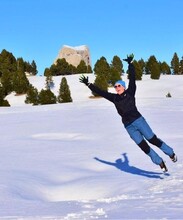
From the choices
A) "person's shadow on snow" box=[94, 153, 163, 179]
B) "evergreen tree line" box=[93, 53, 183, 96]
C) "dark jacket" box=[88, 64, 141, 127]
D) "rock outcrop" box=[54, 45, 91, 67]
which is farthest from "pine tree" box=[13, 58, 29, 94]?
"dark jacket" box=[88, 64, 141, 127]

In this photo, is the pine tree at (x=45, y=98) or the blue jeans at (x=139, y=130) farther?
the pine tree at (x=45, y=98)

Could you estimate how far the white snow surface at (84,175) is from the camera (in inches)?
200

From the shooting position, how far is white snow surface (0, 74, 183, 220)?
5090 mm

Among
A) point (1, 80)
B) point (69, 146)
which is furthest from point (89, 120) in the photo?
point (1, 80)

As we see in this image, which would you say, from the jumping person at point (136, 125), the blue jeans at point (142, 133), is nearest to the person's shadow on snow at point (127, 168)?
the blue jeans at point (142, 133)

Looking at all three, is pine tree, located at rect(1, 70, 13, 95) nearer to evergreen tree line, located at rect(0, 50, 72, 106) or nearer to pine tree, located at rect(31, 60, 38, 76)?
evergreen tree line, located at rect(0, 50, 72, 106)

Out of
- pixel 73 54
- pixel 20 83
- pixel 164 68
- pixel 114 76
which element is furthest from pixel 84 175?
pixel 73 54

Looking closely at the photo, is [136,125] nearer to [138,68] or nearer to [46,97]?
[46,97]

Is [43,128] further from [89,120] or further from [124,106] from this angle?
[124,106]

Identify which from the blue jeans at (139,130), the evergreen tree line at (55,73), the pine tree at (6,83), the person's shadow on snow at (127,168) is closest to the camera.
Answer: the blue jeans at (139,130)

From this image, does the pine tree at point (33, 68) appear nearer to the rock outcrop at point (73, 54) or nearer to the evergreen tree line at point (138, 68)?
the rock outcrop at point (73, 54)

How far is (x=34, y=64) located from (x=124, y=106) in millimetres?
94456

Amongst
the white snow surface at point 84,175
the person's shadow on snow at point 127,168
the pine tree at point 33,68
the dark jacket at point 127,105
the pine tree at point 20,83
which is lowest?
the person's shadow on snow at point 127,168

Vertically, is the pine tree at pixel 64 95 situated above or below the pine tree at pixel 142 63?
below
